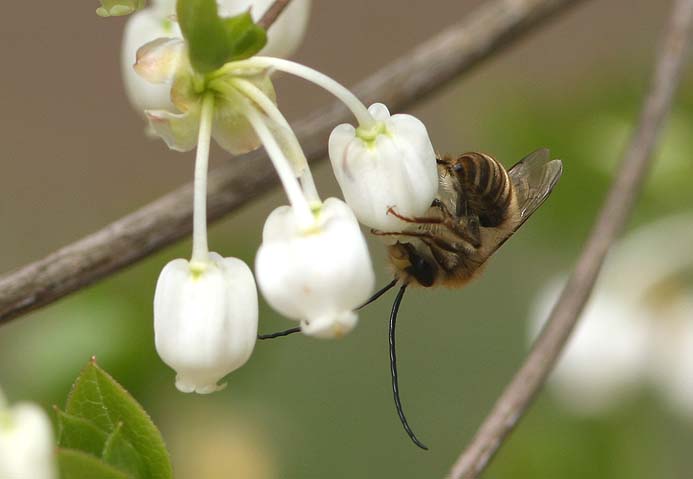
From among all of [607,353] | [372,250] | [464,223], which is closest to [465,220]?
[464,223]

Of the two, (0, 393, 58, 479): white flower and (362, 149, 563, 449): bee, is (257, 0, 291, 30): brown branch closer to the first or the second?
(362, 149, 563, 449): bee

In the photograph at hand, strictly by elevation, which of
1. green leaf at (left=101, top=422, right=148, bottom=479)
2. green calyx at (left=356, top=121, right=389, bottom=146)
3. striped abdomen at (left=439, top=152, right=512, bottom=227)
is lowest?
striped abdomen at (left=439, top=152, right=512, bottom=227)

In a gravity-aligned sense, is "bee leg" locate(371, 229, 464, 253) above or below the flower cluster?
below

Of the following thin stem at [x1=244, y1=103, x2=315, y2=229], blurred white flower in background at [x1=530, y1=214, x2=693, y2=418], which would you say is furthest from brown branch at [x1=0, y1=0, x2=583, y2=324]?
blurred white flower in background at [x1=530, y1=214, x2=693, y2=418]

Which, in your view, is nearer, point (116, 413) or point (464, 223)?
point (116, 413)

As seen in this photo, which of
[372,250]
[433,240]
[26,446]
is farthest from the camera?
[372,250]

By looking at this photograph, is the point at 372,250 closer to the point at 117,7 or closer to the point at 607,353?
the point at 607,353

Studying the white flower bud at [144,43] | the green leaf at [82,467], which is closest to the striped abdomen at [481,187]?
the white flower bud at [144,43]
